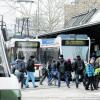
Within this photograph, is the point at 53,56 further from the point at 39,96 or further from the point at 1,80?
the point at 1,80

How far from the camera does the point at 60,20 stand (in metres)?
69.8

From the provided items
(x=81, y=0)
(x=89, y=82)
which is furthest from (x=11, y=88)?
(x=81, y=0)

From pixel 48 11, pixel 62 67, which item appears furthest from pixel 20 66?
pixel 48 11

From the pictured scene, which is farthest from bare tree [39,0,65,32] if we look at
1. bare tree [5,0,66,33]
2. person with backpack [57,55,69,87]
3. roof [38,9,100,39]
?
person with backpack [57,55,69,87]

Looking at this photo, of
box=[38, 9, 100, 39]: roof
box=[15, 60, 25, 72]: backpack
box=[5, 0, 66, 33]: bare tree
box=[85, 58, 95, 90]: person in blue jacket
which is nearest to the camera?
box=[85, 58, 95, 90]: person in blue jacket

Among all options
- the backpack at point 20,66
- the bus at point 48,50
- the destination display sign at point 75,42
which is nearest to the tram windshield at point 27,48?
the bus at point 48,50

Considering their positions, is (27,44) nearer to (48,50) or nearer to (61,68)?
(48,50)

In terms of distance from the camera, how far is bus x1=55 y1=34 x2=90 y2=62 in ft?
99.9

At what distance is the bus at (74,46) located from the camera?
30.5 m

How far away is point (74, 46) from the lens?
30703 millimetres

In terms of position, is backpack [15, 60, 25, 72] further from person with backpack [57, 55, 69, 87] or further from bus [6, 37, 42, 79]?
bus [6, 37, 42, 79]

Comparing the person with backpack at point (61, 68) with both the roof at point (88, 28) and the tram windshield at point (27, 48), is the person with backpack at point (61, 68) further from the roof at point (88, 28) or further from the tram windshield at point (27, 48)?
the roof at point (88, 28)

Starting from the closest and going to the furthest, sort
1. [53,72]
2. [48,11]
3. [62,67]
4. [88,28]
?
[62,67]
[53,72]
[88,28]
[48,11]

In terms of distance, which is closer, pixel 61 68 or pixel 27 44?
pixel 61 68
